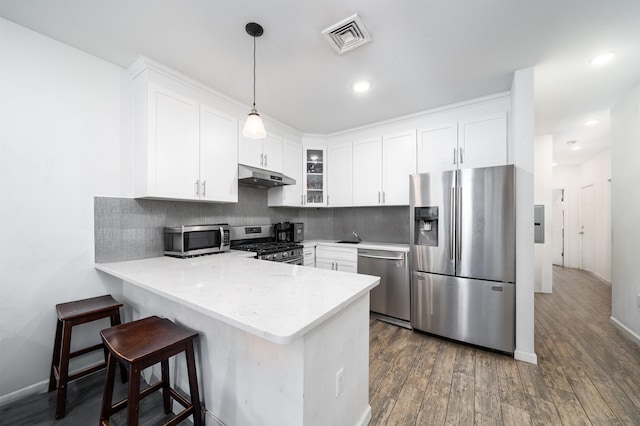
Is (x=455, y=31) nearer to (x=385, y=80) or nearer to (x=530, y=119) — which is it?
(x=385, y=80)

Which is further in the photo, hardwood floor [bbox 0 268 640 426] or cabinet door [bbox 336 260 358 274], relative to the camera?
cabinet door [bbox 336 260 358 274]

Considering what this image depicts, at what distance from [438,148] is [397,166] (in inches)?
20.5

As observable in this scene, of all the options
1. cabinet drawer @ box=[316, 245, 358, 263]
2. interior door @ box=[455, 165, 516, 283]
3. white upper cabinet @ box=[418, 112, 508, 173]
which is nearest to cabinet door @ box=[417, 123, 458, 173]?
white upper cabinet @ box=[418, 112, 508, 173]

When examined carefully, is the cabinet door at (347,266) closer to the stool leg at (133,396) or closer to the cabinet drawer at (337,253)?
the cabinet drawer at (337,253)

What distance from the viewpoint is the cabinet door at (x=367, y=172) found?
3410 millimetres

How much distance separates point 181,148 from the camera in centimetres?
227

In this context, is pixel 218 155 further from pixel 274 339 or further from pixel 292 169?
pixel 274 339

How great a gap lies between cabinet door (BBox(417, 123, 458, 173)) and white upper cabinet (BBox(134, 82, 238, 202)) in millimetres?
2241

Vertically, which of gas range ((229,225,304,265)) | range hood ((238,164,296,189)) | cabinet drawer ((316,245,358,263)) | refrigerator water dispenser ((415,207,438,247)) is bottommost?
cabinet drawer ((316,245,358,263))

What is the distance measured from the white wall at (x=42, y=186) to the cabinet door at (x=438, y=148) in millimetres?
3262

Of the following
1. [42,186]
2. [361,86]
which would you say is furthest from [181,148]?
Answer: [361,86]

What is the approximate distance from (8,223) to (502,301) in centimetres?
392

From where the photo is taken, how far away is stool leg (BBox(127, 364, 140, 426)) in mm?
1092

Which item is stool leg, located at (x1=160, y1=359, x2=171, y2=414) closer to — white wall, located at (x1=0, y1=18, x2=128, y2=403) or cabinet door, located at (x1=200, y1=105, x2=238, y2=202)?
white wall, located at (x1=0, y1=18, x2=128, y2=403)
